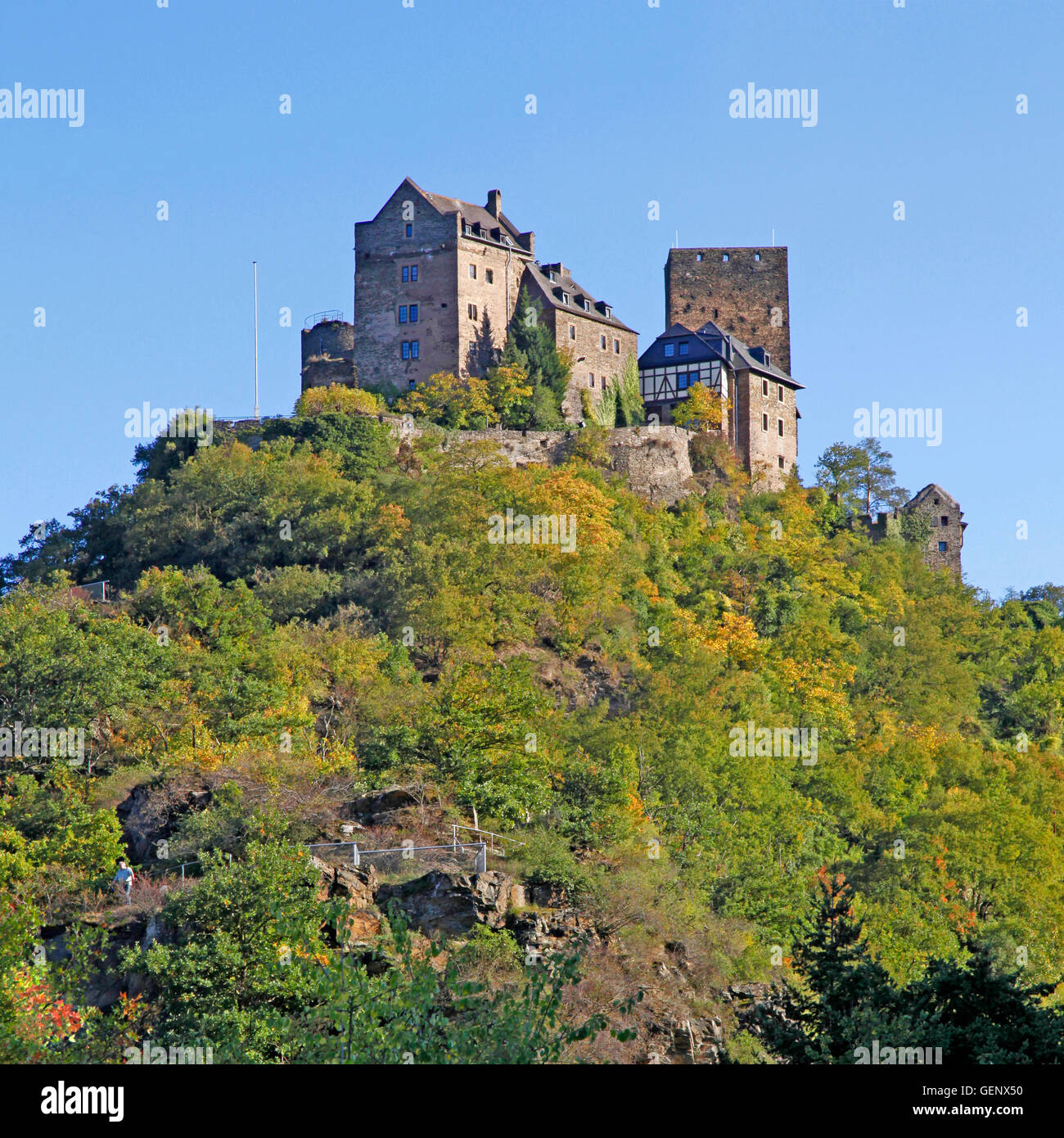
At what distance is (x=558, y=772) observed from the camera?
47.5m

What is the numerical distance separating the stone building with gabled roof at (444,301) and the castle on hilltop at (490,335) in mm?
56

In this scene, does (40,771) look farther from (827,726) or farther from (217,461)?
(827,726)

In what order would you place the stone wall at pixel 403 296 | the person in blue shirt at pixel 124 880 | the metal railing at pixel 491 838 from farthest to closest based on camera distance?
the stone wall at pixel 403 296
the person in blue shirt at pixel 124 880
the metal railing at pixel 491 838

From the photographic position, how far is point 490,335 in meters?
79.1

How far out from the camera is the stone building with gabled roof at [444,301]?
78.1 metres

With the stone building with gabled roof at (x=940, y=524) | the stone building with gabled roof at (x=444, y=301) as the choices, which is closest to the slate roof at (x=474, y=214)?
the stone building with gabled roof at (x=444, y=301)

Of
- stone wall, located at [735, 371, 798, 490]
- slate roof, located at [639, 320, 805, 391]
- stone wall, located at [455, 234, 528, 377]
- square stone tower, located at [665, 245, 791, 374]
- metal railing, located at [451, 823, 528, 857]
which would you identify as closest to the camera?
metal railing, located at [451, 823, 528, 857]

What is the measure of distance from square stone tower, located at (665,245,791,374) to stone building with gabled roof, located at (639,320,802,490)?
6861 millimetres

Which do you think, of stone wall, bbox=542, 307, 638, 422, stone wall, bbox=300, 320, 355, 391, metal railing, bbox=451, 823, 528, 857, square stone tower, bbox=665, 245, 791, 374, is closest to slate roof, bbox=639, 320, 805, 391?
stone wall, bbox=542, 307, 638, 422

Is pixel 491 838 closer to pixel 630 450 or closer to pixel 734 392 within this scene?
pixel 630 450

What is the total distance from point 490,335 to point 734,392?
14265mm

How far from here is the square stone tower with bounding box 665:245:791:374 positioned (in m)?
95.0

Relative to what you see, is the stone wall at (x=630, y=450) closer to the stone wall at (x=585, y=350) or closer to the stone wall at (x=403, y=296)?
the stone wall at (x=585, y=350)

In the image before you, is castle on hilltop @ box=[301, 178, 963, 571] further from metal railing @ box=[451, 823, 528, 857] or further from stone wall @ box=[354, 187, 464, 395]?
metal railing @ box=[451, 823, 528, 857]
